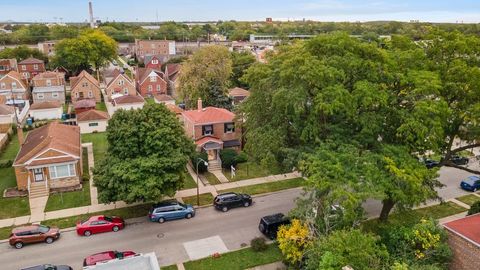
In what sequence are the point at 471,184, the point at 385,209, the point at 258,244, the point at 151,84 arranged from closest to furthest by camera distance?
the point at 258,244
the point at 385,209
the point at 471,184
the point at 151,84

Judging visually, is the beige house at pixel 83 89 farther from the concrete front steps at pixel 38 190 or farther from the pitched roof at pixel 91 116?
the concrete front steps at pixel 38 190

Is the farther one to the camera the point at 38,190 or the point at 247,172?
the point at 247,172

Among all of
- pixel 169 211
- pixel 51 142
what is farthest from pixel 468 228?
pixel 51 142

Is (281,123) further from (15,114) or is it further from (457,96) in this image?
(15,114)

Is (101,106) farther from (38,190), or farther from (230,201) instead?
(230,201)

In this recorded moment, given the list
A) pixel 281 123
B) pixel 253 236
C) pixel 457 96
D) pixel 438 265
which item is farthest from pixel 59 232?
pixel 457 96
